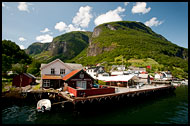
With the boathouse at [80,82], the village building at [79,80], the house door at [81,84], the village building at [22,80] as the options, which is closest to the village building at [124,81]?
the boathouse at [80,82]

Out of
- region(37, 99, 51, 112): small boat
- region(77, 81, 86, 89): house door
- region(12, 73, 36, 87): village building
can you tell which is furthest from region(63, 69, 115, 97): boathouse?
region(12, 73, 36, 87): village building

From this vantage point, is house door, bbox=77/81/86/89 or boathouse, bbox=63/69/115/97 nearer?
boathouse, bbox=63/69/115/97

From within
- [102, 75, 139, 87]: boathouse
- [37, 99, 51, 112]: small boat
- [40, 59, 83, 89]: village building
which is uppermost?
[40, 59, 83, 89]: village building

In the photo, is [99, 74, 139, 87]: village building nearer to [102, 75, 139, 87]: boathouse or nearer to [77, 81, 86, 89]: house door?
[102, 75, 139, 87]: boathouse

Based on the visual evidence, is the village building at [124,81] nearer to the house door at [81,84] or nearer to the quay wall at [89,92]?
the quay wall at [89,92]

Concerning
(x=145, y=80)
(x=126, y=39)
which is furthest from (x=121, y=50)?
(x=145, y=80)

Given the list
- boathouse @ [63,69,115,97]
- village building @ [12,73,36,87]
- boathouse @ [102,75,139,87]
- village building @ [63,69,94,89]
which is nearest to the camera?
boathouse @ [63,69,115,97]

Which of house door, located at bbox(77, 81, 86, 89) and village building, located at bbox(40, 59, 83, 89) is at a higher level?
village building, located at bbox(40, 59, 83, 89)

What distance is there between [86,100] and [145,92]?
61.5ft

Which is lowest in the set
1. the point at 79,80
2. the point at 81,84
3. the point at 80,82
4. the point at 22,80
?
the point at 22,80

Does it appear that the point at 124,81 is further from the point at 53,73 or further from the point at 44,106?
the point at 44,106

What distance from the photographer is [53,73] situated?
30.3 m

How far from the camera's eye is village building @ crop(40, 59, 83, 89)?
2708 cm

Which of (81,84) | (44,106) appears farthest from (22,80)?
(44,106)
